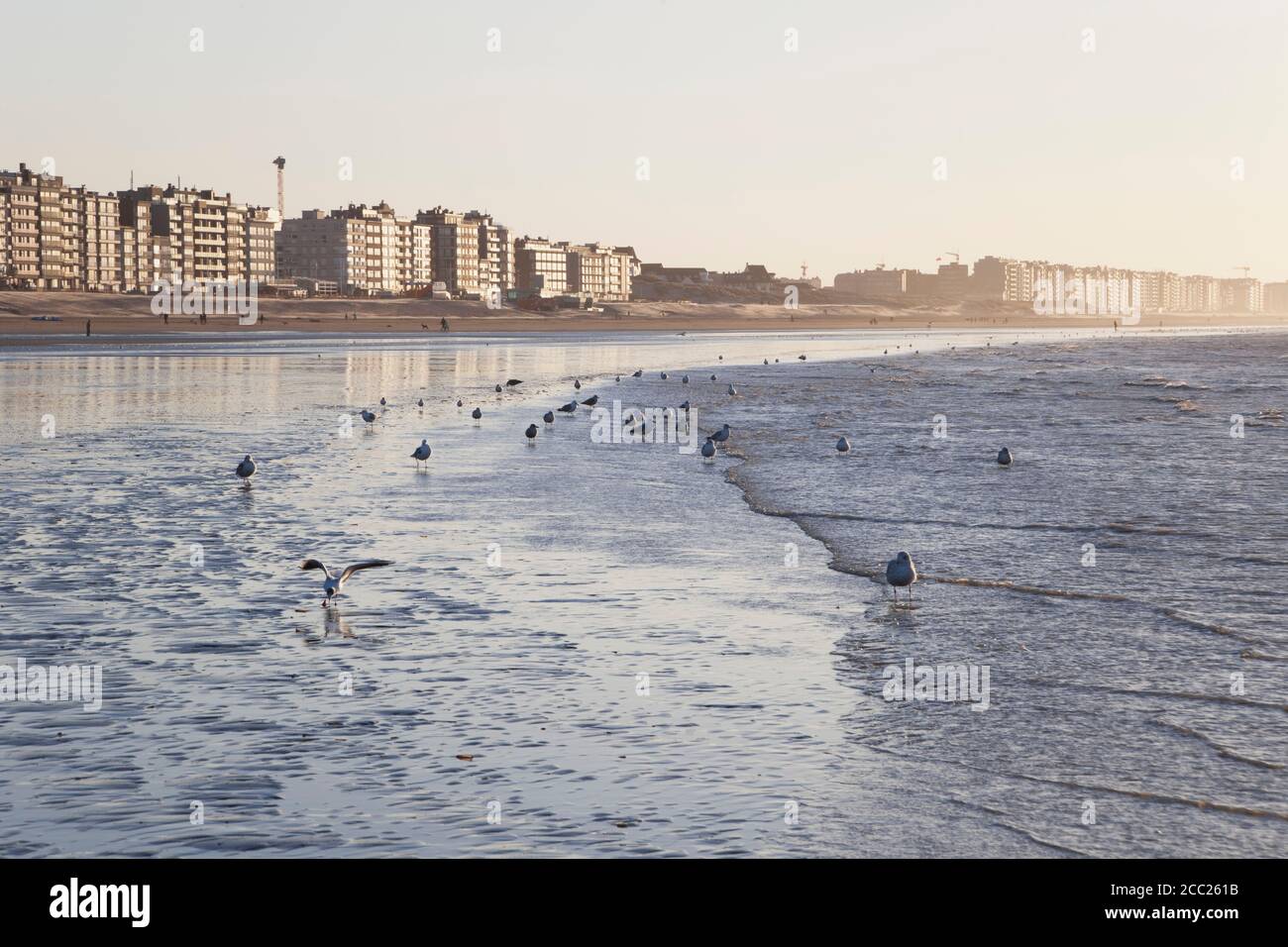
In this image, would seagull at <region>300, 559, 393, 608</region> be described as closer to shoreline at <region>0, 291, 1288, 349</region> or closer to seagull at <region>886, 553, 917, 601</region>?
seagull at <region>886, 553, 917, 601</region>

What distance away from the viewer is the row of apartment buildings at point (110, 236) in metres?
170

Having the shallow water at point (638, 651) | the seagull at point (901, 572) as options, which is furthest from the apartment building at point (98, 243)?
the seagull at point (901, 572)

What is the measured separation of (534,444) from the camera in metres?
24.9

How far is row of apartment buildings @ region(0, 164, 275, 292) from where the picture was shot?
559ft

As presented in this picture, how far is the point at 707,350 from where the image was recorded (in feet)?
273

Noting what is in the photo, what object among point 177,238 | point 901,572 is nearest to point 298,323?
point 177,238

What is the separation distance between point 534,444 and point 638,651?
50.4 ft

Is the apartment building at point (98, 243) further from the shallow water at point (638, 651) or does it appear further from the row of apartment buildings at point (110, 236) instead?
the shallow water at point (638, 651)

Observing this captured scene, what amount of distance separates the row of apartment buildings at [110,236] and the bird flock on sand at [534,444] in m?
145

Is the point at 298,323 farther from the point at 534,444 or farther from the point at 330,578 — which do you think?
the point at 330,578

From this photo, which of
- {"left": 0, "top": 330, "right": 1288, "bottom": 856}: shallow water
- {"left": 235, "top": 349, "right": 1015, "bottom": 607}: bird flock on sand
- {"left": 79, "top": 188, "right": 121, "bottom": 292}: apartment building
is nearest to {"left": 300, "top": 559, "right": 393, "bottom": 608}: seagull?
{"left": 235, "top": 349, "right": 1015, "bottom": 607}: bird flock on sand

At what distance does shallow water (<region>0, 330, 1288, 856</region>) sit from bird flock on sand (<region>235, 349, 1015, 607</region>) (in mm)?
258

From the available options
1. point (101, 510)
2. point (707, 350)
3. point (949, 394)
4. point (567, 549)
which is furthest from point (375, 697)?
point (707, 350)
